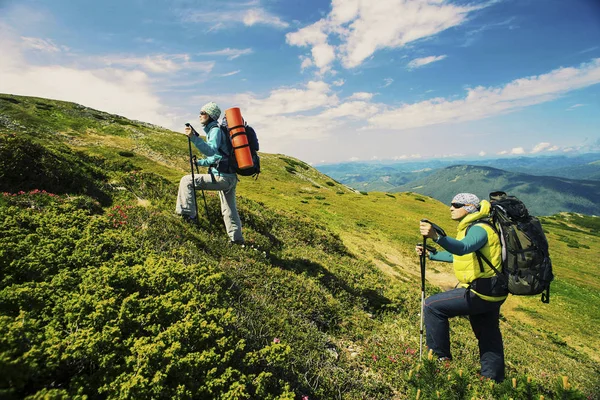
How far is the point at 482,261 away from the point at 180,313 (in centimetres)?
607

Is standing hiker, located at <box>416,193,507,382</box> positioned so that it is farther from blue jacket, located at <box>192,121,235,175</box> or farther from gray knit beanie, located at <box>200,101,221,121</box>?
gray knit beanie, located at <box>200,101,221,121</box>

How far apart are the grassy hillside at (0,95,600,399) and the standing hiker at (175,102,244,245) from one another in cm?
89

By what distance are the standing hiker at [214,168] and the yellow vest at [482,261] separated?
22.0ft

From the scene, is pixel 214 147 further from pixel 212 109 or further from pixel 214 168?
pixel 212 109

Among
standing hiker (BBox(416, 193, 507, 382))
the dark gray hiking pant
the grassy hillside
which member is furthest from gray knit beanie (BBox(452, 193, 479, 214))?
the grassy hillside

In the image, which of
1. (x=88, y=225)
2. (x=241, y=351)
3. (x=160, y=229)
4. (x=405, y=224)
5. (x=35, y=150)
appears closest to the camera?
(x=241, y=351)

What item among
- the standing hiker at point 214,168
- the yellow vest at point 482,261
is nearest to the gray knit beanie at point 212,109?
the standing hiker at point 214,168

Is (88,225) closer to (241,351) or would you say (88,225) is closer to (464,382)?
(241,351)

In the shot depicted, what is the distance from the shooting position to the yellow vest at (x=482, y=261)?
605 centimetres

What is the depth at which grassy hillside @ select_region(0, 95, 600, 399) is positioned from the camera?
3893 millimetres

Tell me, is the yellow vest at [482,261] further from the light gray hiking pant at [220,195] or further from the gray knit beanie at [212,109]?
the gray knit beanie at [212,109]

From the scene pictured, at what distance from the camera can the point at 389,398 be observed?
590 centimetres

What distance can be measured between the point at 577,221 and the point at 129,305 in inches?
6622

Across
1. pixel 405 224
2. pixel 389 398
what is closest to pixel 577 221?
pixel 405 224
